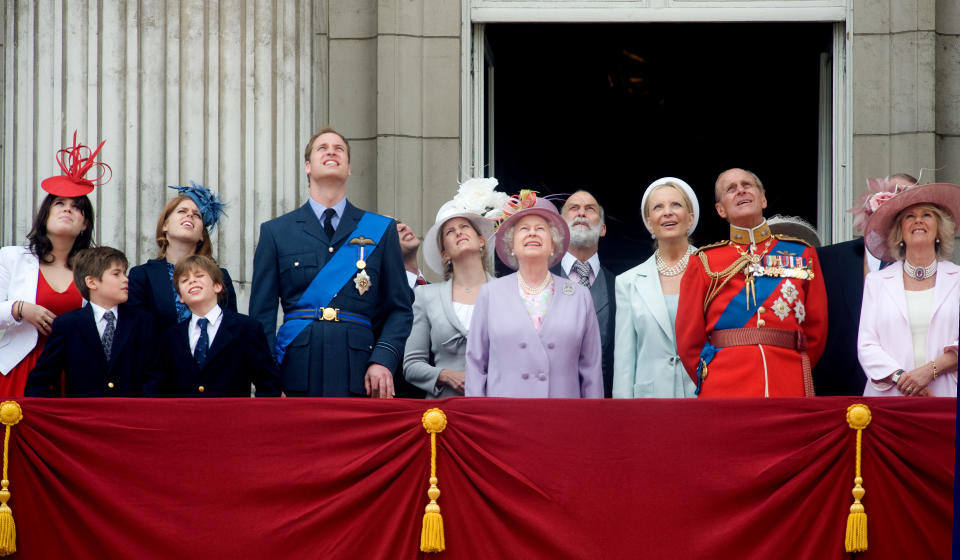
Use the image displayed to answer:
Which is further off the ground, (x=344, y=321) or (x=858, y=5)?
(x=858, y=5)

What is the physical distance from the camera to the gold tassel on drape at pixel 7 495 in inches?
223

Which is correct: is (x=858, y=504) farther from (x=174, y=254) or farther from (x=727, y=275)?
(x=174, y=254)

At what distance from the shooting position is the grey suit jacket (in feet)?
23.1

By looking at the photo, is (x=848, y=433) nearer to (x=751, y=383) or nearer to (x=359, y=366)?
(x=751, y=383)

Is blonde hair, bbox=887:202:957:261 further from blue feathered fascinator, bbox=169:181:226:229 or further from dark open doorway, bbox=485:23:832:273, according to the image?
dark open doorway, bbox=485:23:832:273

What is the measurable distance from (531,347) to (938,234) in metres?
2.00

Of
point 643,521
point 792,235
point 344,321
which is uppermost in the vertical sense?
point 792,235

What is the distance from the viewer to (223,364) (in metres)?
6.63

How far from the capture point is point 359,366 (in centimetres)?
680

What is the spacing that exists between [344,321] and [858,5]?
14.6ft

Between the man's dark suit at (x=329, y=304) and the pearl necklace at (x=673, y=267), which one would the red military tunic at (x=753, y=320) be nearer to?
the pearl necklace at (x=673, y=267)

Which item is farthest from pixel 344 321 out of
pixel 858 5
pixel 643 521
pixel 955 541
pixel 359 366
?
pixel 858 5

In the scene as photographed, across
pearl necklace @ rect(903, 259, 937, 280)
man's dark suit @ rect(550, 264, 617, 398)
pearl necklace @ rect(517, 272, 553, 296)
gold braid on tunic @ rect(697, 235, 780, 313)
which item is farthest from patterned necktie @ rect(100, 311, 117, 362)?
pearl necklace @ rect(903, 259, 937, 280)

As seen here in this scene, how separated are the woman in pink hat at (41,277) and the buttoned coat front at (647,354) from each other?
2638 mm
